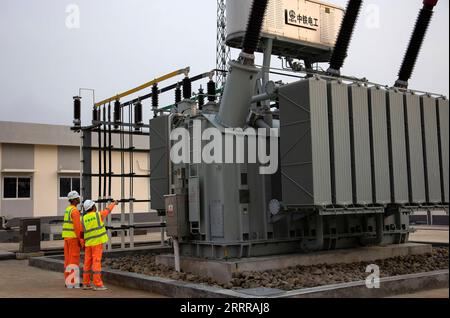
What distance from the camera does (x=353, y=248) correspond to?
1284cm

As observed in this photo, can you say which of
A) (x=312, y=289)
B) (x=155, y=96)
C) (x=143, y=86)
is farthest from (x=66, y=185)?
(x=312, y=289)

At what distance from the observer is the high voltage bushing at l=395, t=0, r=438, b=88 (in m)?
11.6

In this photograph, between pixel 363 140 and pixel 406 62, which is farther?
pixel 406 62

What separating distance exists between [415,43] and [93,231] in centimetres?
836

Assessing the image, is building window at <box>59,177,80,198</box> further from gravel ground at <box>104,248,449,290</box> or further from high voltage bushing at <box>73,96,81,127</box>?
gravel ground at <box>104,248,449,290</box>

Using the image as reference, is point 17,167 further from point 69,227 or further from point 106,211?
point 106,211

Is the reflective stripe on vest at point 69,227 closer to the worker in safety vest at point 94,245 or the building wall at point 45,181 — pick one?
the worker in safety vest at point 94,245

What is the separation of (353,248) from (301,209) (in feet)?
9.65

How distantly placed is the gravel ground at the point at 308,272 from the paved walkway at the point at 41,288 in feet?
4.03

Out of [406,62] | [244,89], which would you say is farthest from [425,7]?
[244,89]

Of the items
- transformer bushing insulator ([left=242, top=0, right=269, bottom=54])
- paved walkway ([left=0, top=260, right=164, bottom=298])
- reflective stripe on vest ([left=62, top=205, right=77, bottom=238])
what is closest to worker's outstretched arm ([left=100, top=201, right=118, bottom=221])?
reflective stripe on vest ([left=62, top=205, right=77, bottom=238])

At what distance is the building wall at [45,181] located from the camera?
31125mm

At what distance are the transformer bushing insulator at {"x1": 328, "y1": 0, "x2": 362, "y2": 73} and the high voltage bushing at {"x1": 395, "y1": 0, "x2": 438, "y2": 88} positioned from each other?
1.57 meters

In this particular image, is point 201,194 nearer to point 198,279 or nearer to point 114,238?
point 198,279
